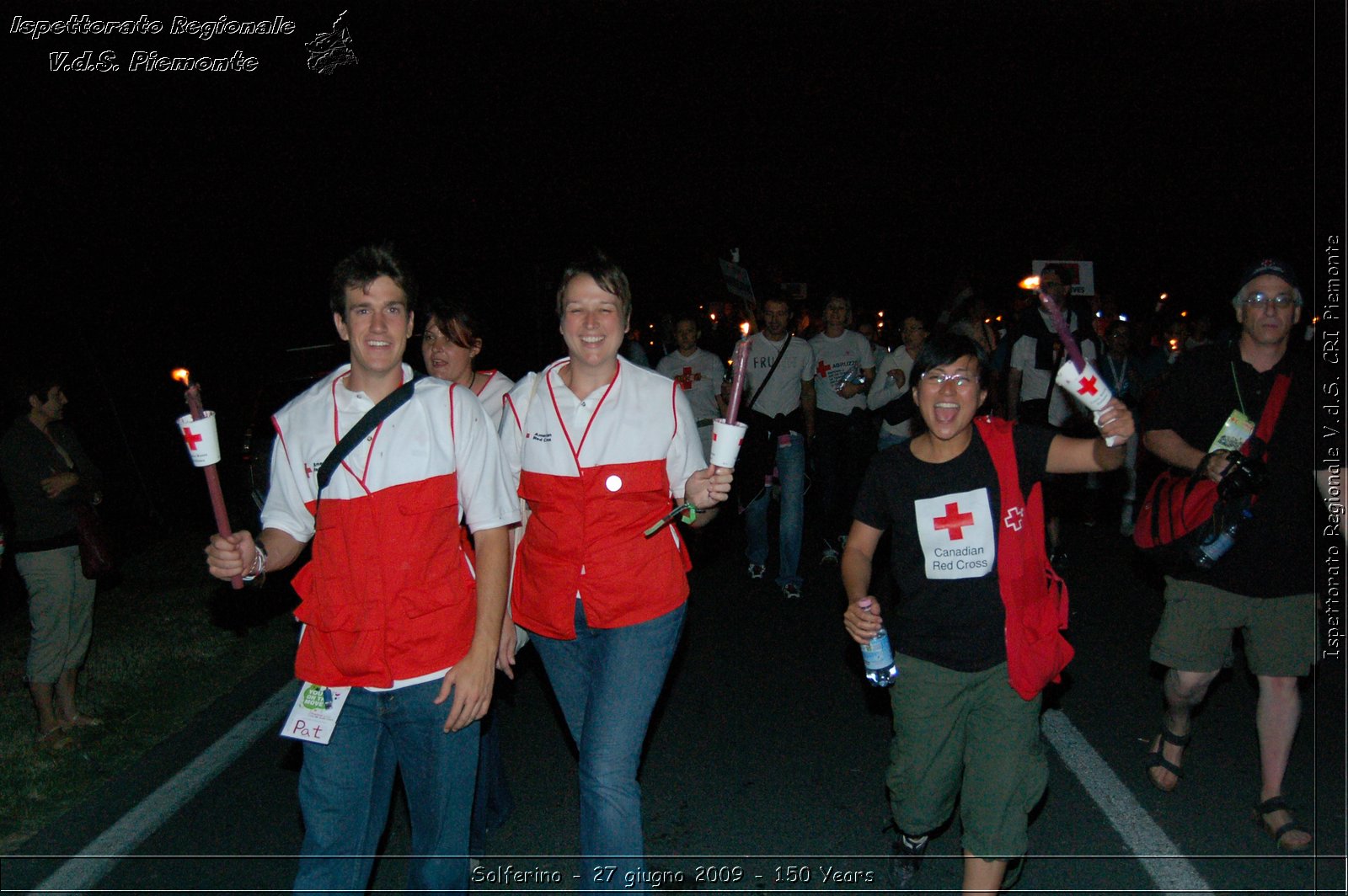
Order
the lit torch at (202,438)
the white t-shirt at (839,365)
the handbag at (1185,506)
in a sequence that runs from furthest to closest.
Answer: the white t-shirt at (839,365)
the handbag at (1185,506)
the lit torch at (202,438)

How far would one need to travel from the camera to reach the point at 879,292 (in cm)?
8106

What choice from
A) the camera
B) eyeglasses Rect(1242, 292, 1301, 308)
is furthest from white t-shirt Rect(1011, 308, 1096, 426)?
the camera

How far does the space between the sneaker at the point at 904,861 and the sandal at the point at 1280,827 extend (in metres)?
1.50

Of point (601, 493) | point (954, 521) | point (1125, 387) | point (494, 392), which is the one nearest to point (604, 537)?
point (601, 493)

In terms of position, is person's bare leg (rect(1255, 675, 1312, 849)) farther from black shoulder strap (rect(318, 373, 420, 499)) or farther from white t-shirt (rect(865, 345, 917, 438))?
white t-shirt (rect(865, 345, 917, 438))

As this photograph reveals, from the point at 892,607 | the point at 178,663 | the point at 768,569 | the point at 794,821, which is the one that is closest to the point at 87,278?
the point at 178,663

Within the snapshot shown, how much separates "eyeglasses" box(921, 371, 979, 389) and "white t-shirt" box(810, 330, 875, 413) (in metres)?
5.13

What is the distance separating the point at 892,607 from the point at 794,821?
291 centimetres

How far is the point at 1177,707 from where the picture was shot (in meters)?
4.34

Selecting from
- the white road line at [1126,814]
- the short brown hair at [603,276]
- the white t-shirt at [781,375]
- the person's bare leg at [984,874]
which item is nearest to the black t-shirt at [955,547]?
the person's bare leg at [984,874]

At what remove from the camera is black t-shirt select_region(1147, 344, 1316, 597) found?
3902 mm

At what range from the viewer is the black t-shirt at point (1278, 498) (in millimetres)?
3902

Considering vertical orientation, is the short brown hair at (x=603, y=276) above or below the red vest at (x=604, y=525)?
above

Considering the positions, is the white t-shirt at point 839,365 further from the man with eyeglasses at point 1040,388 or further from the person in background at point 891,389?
the man with eyeglasses at point 1040,388
